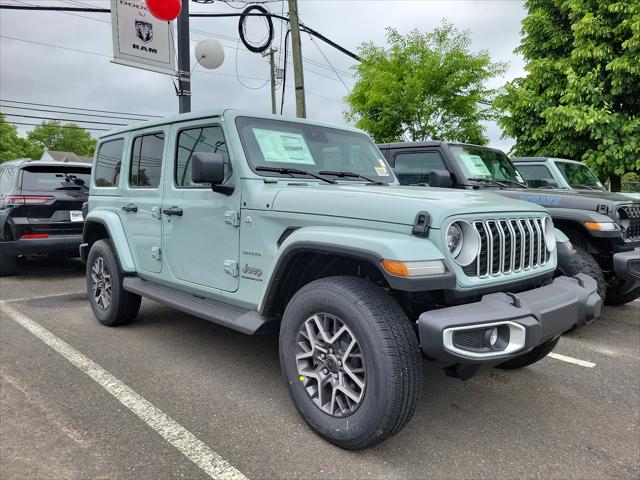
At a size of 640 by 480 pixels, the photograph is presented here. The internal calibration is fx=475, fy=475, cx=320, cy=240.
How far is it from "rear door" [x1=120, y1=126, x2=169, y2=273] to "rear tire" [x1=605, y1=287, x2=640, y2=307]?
4.99 m

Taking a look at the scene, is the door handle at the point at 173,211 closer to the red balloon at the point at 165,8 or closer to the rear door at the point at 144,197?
the rear door at the point at 144,197

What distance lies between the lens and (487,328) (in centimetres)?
220

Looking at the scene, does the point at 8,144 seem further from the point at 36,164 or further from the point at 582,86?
the point at 582,86

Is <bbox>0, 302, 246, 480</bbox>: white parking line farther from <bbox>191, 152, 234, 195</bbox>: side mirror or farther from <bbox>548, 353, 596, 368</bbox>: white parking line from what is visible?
<bbox>548, 353, 596, 368</bbox>: white parking line

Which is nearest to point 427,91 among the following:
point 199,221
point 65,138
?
point 199,221

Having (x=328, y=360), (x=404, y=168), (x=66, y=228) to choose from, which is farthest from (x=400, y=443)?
(x=66, y=228)

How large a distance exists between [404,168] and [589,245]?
8.00ft

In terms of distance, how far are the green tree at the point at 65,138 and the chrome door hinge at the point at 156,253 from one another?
83179 millimetres

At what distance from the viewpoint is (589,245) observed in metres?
4.98

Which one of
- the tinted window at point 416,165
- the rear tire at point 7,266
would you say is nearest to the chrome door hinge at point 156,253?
the tinted window at point 416,165

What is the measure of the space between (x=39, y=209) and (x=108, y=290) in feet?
10.8

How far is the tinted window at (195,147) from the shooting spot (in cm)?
342

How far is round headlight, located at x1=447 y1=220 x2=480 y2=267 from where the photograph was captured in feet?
8.04

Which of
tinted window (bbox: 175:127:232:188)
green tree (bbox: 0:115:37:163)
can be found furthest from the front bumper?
green tree (bbox: 0:115:37:163)
